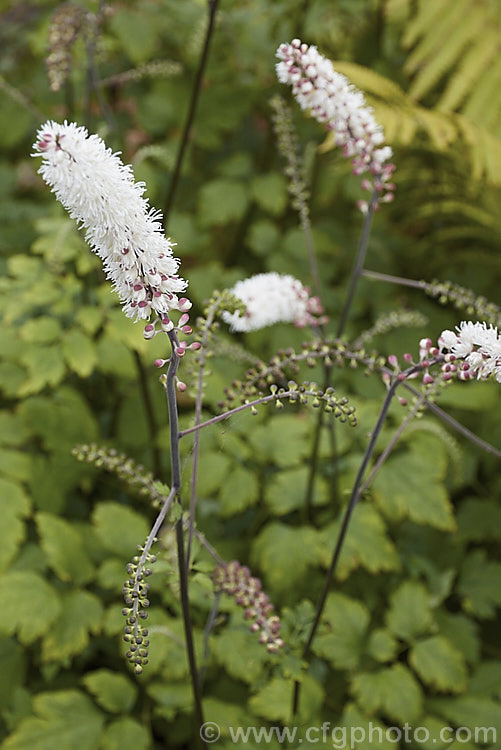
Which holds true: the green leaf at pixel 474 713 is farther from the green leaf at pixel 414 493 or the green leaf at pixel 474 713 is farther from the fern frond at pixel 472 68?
the fern frond at pixel 472 68

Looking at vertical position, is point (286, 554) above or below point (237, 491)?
below

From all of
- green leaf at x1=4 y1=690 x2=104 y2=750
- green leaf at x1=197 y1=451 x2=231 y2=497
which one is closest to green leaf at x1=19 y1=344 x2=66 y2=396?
green leaf at x1=197 y1=451 x2=231 y2=497

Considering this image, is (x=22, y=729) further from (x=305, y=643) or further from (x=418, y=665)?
(x=418, y=665)

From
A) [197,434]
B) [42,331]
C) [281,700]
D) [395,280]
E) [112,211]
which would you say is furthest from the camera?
[42,331]

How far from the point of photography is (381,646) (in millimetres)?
1753

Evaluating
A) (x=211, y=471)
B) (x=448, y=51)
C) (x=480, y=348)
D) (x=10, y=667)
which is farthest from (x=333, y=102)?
(x=448, y=51)

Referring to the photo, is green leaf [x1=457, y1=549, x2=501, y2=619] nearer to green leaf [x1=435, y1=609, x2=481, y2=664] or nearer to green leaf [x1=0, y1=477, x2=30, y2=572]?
green leaf [x1=435, y1=609, x2=481, y2=664]

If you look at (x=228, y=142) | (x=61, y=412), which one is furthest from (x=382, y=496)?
(x=228, y=142)

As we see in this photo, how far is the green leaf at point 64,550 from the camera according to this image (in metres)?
1.85

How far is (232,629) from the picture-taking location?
1677mm

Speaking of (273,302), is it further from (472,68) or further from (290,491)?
(472,68)

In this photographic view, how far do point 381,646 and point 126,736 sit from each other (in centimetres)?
71

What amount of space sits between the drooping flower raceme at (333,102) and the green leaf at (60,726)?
1.47 meters

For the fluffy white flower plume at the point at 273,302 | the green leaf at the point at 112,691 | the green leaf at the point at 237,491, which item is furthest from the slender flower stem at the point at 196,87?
the green leaf at the point at 112,691
